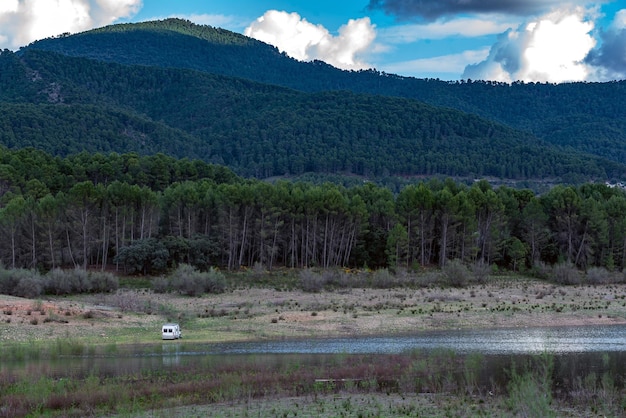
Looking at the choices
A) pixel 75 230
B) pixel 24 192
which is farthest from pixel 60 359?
pixel 24 192

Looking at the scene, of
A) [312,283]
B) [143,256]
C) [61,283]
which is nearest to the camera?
[61,283]

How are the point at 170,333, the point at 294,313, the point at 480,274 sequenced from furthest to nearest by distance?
the point at 480,274 < the point at 294,313 < the point at 170,333

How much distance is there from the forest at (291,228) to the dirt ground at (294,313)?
17.3 m

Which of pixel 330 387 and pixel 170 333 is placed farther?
pixel 170 333

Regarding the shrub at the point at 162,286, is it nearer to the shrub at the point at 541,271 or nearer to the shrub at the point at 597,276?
the shrub at the point at 541,271

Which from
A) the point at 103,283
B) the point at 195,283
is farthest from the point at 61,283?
the point at 195,283

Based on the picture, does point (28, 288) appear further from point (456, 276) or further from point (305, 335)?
point (456, 276)

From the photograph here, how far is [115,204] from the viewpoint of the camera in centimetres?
10106

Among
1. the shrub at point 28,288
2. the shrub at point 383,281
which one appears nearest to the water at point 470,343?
the shrub at point 28,288

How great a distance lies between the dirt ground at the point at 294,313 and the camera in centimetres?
5816

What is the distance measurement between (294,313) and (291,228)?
39.9 m

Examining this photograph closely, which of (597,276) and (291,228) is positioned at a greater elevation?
(291,228)

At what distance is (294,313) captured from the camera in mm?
67125

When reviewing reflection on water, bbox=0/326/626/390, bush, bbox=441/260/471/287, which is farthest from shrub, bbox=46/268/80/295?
bush, bbox=441/260/471/287
